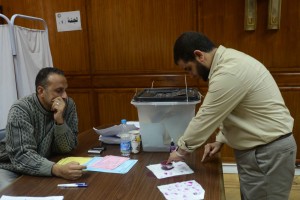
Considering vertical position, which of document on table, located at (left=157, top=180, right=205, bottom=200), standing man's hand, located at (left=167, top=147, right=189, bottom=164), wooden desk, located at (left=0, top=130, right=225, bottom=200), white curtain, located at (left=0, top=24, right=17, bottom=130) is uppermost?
white curtain, located at (left=0, top=24, right=17, bottom=130)

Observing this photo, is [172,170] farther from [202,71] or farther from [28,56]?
[28,56]

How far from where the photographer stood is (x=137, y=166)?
1.49 metres

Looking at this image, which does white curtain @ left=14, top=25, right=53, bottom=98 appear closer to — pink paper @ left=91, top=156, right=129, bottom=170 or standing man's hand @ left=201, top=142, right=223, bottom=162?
pink paper @ left=91, top=156, right=129, bottom=170

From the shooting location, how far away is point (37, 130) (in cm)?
164

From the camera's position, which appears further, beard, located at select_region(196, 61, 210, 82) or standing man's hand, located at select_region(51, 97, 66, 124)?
standing man's hand, located at select_region(51, 97, 66, 124)

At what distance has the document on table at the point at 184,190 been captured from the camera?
1162 millimetres

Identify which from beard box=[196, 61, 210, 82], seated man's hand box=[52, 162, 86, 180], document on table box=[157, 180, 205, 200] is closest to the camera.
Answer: document on table box=[157, 180, 205, 200]

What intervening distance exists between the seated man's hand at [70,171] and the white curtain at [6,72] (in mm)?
1166

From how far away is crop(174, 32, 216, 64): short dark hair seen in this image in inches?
56.1

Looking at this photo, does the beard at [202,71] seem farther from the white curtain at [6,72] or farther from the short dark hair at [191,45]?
the white curtain at [6,72]

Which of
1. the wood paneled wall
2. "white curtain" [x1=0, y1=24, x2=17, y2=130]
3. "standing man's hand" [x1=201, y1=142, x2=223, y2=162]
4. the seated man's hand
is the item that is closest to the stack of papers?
the seated man's hand

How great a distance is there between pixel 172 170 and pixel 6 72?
1584 millimetres

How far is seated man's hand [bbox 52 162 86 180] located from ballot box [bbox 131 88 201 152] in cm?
45

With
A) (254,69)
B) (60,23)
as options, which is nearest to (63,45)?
(60,23)
